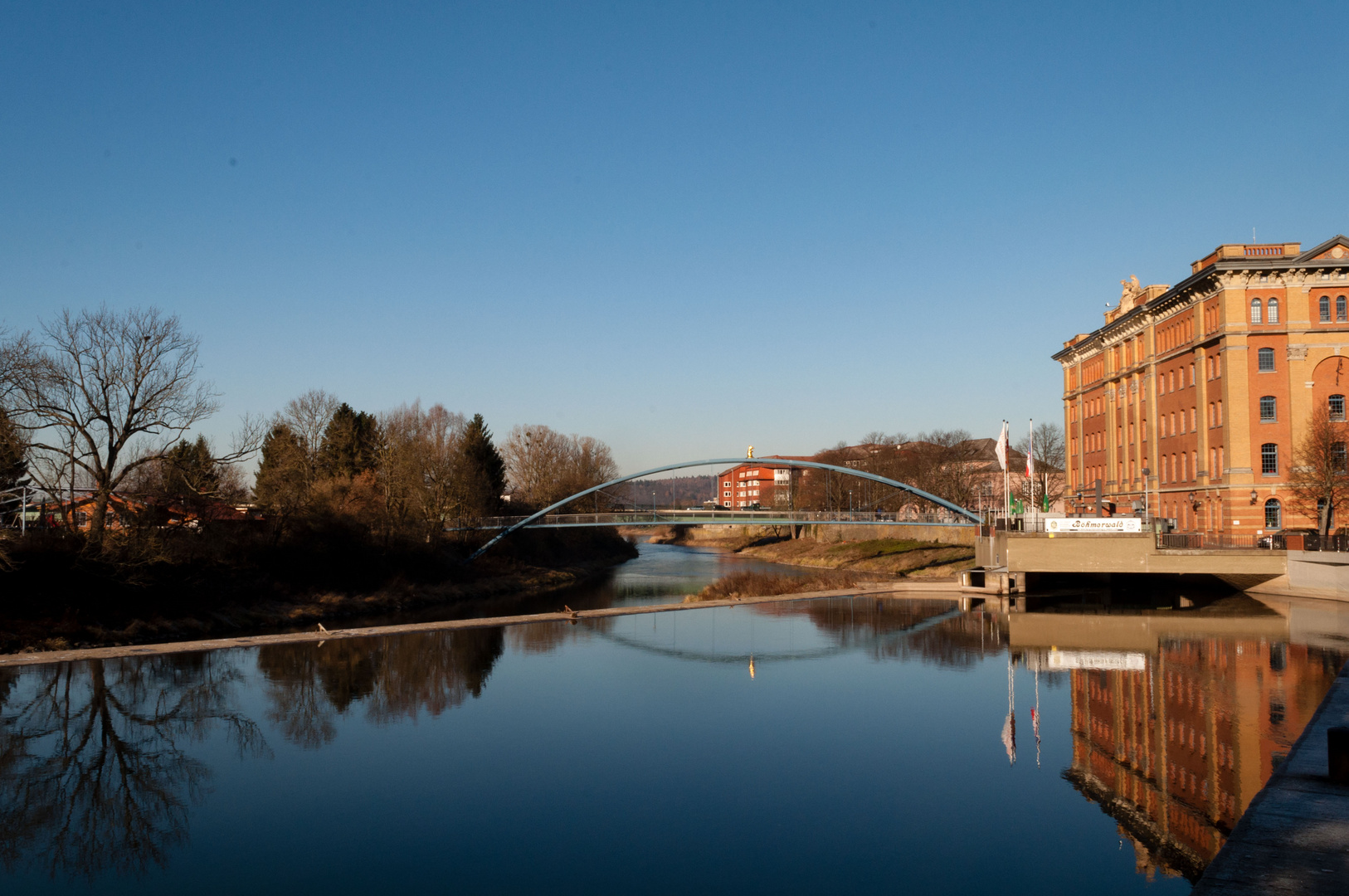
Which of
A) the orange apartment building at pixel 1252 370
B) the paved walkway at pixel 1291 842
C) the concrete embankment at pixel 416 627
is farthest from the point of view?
the orange apartment building at pixel 1252 370

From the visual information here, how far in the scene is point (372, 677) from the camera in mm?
23016

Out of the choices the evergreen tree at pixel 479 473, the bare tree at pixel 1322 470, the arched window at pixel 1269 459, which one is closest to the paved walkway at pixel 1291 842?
the bare tree at pixel 1322 470

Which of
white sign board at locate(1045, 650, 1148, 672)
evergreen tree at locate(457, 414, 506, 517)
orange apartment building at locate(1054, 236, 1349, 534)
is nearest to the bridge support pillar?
orange apartment building at locate(1054, 236, 1349, 534)

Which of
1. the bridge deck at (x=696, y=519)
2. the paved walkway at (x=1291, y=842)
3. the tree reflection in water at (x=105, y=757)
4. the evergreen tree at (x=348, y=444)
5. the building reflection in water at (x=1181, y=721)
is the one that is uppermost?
the evergreen tree at (x=348, y=444)

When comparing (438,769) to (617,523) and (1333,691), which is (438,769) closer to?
(1333,691)

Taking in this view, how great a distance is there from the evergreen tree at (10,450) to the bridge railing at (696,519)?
2866 centimetres

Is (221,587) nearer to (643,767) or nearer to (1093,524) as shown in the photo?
(643,767)

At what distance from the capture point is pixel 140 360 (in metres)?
31.5

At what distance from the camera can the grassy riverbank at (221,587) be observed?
27000mm

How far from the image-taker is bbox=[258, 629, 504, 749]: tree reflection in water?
18.9 metres

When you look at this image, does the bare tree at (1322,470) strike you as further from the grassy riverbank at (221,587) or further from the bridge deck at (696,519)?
the grassy riverbank at (221,587)

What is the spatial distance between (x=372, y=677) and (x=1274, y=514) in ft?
119

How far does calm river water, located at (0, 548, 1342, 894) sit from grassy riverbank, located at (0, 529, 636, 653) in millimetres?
4044

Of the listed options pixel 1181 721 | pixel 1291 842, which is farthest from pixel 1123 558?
pixel 1291 842
